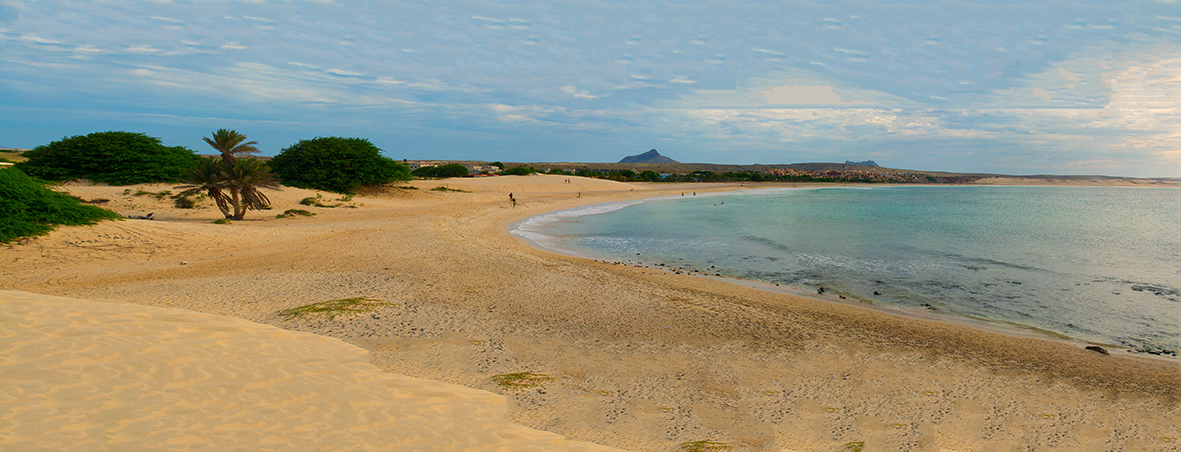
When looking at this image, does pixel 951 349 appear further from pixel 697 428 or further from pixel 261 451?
pixel 261 451

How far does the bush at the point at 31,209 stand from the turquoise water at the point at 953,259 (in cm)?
1406

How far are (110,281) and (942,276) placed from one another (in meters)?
20.8

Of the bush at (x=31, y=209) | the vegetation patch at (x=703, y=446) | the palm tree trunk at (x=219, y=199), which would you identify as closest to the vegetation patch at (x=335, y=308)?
the vegetation patch at (x=703, y=446)

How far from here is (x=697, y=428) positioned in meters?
5.18

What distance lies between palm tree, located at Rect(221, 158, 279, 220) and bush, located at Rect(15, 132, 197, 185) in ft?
35.2

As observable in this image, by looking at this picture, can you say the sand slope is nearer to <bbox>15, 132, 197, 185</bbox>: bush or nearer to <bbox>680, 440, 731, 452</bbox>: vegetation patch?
<bbox>680, 440, 731, 452</bbox>: vegetation patch

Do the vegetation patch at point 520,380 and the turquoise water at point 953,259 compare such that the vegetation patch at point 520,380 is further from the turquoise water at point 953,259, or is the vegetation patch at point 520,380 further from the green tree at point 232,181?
the green tree at point 232,181

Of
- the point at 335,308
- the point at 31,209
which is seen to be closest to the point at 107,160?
the point at 31,209

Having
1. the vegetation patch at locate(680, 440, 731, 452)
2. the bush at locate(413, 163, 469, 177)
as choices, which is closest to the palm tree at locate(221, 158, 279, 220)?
the vegetation patch at locate(680, 440, 731, 452)

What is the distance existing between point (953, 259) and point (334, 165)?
3872 cm

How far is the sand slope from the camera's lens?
393cm

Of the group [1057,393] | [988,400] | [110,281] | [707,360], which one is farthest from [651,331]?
[110,281]

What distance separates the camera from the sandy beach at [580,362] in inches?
188

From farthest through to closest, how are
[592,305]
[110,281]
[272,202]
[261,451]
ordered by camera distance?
[272,202]
[110,281]
[592,305]
[261,451]
